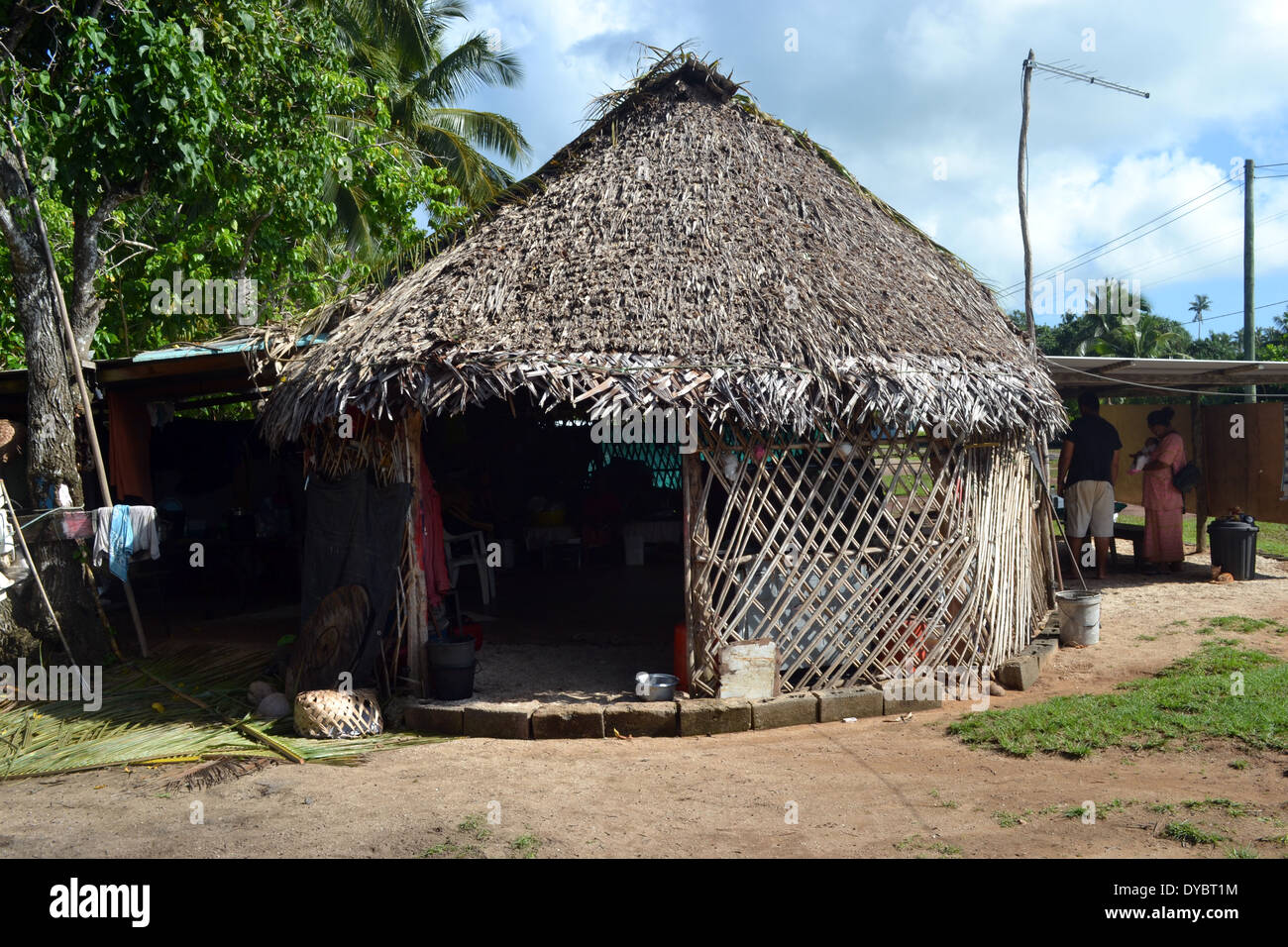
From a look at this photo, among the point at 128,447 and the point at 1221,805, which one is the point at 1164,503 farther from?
the point at 128,447

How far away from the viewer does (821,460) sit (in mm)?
6766

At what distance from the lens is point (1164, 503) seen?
1153cm

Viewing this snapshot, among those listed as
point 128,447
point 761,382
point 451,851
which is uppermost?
point 761,382

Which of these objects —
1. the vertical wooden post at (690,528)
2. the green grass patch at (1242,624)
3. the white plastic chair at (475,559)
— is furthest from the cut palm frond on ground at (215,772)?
the green grass patch at (1242,624)

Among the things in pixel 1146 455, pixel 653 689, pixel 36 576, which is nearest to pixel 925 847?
pixel 653 689

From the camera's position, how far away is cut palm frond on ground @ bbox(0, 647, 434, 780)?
5918 mm

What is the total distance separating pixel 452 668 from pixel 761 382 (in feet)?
9.61

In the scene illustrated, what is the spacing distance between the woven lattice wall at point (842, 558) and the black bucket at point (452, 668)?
1591 millimetres

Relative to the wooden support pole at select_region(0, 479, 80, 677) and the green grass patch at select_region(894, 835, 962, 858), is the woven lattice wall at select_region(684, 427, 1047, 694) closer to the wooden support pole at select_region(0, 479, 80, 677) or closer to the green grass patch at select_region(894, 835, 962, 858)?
the green grass patch at select_region(894, 835, 962, 858)

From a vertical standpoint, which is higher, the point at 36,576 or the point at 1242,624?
the point at 36,576

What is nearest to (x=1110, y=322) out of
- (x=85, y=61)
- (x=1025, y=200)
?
(x=1025, y=200)

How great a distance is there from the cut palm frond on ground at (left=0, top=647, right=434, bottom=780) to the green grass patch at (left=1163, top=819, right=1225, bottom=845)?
14.2 feet

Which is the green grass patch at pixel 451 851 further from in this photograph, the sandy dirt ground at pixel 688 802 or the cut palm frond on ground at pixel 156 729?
the cut palm frond on ground at pixel 156 729

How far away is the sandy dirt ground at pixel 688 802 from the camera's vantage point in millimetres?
4352
